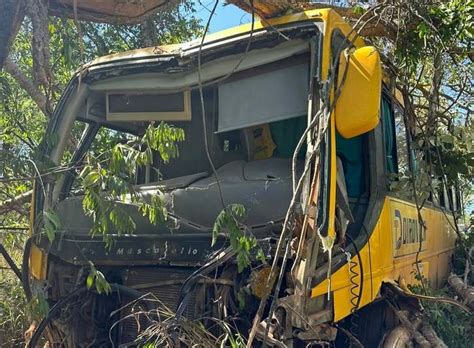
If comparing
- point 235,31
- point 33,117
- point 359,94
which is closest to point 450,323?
point 359,94

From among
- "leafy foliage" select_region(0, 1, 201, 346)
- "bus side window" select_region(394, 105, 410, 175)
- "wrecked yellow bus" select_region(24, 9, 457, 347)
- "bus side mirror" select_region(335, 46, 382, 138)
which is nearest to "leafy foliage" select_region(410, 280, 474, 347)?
"wrecked yellow bus" select_region(24, 9, 457, 347)

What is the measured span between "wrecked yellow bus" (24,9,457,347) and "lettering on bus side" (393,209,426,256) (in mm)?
28

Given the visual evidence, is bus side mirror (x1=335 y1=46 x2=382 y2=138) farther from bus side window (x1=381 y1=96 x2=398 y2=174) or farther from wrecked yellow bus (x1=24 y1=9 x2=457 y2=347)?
bus side window (x1=381 y1=96 x2=398 y2=174)

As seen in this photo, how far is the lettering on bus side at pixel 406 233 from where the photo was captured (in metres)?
4.13

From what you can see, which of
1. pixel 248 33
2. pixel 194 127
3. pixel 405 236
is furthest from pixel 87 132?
pixel 405 236

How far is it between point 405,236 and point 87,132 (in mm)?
2647

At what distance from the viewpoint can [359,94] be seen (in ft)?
9.67

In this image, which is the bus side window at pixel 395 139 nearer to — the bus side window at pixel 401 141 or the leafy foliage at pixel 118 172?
the bus side window at pixel 401 141

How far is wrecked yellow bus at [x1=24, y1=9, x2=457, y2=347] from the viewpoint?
294cm

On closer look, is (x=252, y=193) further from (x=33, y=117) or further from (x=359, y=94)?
(x=33, y=117)

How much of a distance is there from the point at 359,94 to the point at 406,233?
1.91m

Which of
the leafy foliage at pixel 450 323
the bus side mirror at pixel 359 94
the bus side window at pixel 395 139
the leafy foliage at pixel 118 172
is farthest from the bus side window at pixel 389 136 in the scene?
the leafy foliage at pixel 118 172

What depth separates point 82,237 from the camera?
372cm

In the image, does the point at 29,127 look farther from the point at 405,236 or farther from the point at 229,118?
the point at 405,236
